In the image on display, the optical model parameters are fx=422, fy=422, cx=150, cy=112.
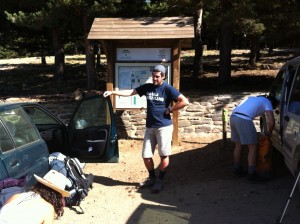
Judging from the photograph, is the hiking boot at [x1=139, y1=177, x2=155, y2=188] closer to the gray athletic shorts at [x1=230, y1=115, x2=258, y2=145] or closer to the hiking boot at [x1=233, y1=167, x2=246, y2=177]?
the hiking boot at [x1=233, y1=167, x2=246, y2=177]

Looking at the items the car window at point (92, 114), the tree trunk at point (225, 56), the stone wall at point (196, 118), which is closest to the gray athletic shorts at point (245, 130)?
the car window at point (92, 114)

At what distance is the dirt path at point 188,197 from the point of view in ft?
16.4

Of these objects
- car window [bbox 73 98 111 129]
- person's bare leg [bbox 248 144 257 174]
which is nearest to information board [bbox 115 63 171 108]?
car window [bbox 73 98 111 129]

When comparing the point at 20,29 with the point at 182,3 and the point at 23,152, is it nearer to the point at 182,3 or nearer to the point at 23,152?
the point at 182,3

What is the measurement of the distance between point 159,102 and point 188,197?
4.42 ft

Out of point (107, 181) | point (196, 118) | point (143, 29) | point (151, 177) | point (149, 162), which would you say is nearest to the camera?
point (149, 162)

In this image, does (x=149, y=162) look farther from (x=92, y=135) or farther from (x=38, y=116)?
(x=38, y=116)

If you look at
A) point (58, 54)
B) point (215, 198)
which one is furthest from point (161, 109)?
point (58, 54)

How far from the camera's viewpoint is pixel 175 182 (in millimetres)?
6418

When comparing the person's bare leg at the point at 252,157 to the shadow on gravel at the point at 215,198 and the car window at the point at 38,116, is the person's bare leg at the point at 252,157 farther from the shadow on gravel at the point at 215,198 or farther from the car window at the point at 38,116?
the car window at the point at 38,116

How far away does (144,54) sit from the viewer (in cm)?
835

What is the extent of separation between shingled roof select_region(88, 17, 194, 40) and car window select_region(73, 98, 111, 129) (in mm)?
2233

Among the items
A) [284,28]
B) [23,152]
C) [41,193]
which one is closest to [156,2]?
[284,28]

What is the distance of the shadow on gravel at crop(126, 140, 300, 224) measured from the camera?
493 centimetres
